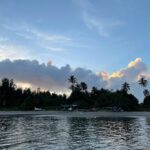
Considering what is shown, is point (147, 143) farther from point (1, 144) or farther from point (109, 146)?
point (1, 144)

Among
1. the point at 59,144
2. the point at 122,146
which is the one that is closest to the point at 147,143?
the point at 122,146

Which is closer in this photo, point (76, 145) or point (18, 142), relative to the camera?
point (76, 145)

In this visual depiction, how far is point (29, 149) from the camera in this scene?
42594 millimetres

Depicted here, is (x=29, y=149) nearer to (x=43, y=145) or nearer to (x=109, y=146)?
(x=43, y=145)

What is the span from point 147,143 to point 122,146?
4.51 meters

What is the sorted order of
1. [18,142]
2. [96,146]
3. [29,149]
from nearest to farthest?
[29,149] → [96,146] → [18,142]

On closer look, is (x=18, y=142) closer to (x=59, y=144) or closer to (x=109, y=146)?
(x=59, y=144)

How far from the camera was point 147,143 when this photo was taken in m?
49.1

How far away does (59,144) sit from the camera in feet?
158

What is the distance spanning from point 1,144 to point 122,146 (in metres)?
15.4

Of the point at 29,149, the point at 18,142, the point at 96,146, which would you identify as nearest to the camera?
the point at 29,149

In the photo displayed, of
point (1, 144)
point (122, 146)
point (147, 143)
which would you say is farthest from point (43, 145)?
point (147, 143)

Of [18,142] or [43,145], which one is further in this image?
[18,142]

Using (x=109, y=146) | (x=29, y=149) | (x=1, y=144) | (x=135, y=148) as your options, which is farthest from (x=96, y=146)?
(x=1, y=144)
